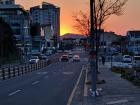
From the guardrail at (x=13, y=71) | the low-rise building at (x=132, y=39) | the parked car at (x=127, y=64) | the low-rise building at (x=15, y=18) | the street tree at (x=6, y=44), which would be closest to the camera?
the guardrail at (x=13, y=71)

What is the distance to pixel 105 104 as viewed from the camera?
768 inches

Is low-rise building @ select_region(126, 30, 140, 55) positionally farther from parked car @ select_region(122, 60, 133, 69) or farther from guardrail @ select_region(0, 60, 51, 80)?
guardrail @ select_region(0, 60, 51, 80)

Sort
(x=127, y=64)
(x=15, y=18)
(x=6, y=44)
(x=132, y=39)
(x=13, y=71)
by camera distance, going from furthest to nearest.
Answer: (x=15, y=18), (x=132, y=39), (x=6, y=44), (x=127, y=64), (x=13, y=71)

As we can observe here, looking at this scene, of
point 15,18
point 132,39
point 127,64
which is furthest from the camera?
point 15,18

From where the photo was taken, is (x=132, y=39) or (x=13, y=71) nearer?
(x=13, y=71)

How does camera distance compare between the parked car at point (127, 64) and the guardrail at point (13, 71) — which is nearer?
the guardrail at point (13, 71)

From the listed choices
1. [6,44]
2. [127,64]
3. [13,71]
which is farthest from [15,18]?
[13,71]

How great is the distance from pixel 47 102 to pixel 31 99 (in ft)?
5.98

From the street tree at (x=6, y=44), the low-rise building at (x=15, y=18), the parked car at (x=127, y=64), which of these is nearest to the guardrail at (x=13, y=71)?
the parked car at (x=127, y=64)

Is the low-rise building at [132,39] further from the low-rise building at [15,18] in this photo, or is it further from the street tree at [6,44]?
the street tree at [6,44]

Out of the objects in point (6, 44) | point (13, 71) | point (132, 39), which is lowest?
point (13, 71)

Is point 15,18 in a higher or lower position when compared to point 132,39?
higher

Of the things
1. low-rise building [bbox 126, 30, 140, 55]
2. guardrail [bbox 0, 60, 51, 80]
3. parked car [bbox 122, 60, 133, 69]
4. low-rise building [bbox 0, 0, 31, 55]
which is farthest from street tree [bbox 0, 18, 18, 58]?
low-rise building [bbox 0, 0, 31, 55]

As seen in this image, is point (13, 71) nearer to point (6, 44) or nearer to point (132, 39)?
point (6, 44)
